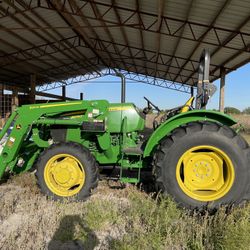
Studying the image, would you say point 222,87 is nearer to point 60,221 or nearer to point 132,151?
point 132,151

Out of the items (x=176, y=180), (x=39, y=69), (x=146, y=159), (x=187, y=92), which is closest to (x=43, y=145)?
Answer: (x=146, y=159)

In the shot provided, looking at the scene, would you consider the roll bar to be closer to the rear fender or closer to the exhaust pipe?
the rear fender

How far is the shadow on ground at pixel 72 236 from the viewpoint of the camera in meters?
3.04

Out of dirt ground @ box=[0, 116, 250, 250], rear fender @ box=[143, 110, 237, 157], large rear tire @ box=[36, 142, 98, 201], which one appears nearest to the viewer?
dirt ground @ box=[0, 116, 250, 250]

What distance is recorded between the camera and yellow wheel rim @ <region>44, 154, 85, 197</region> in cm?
436

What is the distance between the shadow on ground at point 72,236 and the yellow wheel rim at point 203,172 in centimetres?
129

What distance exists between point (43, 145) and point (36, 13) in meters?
9.65

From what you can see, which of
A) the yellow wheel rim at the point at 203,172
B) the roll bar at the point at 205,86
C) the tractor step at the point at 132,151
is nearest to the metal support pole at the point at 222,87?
the roll bar at the point at 205,86

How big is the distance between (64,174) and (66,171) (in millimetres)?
52

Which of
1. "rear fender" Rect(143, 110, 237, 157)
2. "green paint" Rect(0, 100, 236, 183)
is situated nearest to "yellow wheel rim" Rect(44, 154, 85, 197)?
"green paint" Rect(0, 100, 236, 183)

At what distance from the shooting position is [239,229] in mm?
3035

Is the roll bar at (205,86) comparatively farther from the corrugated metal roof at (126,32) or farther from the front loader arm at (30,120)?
the corrugated metal roof at (126,32)

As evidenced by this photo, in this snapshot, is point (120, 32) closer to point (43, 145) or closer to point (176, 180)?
point (43, 145)

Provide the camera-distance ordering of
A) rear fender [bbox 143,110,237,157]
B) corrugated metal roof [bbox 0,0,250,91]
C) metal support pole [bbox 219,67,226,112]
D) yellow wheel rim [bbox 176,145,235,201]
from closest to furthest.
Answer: yellow wheel rim [bbox 176,145,235,201] → rear fender [bbox 143,110,237,157] → corrugated metal roof [bbox 0,0,250,91] → metal support pole [bbox 219,67,226,112]
